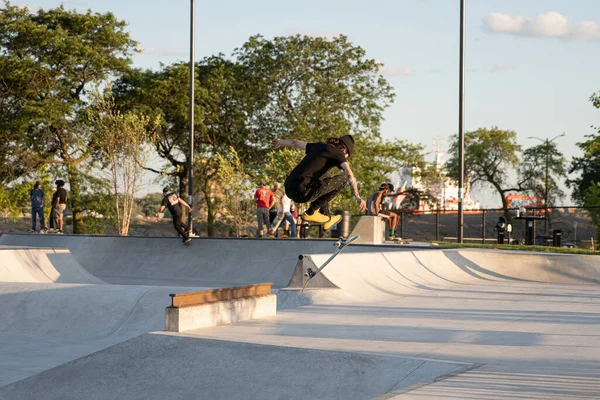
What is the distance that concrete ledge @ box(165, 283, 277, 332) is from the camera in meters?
7.82

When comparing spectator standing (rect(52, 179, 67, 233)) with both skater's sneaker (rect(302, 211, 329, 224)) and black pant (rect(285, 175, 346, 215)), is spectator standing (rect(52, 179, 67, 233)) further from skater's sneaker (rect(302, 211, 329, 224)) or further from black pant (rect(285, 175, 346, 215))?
black pant (rect(285, 175, 346, 215))

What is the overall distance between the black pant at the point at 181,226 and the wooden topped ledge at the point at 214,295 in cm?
1027

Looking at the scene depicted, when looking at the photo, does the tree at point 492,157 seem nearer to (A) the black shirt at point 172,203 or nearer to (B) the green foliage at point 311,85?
(B) the green foliage at point 311,85

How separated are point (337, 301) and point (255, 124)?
109 ft

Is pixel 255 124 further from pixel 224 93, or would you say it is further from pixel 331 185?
pixel 331 185

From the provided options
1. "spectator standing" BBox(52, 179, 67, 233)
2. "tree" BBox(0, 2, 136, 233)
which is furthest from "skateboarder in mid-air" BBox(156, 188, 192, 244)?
"tree" BBox(0, 2, 136, 233)

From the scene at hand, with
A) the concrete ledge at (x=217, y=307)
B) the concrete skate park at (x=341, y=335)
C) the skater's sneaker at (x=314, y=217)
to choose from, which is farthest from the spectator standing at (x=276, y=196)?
the concrete ledge at (x=217, y=307)

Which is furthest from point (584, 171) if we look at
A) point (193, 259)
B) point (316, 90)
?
point (193, 259)

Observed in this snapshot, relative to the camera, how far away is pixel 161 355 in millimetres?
7281

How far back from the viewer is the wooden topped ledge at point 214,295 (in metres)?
7.89

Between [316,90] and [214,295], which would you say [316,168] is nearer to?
[214,295]

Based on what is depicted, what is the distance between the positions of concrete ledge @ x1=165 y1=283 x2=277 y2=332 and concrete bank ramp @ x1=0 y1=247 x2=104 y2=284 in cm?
760

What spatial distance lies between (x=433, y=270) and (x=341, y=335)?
7.14 metres

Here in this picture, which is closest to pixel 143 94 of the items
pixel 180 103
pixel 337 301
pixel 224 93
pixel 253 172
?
pixel 180 103
